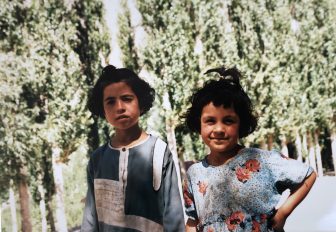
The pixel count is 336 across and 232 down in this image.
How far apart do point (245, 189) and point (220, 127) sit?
0.30 meters

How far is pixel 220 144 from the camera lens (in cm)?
177

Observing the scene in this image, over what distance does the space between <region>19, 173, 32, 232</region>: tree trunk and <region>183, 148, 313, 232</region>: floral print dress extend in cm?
156

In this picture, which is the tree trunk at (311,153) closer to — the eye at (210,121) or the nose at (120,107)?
the eye at (210,121)

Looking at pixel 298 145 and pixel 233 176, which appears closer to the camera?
pixel 233 176

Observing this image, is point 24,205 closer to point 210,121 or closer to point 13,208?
point 13,208

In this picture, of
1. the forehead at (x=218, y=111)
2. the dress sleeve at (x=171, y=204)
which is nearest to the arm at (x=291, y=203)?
the forehead at (x=218, y=111)

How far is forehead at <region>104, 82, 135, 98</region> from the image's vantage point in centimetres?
217

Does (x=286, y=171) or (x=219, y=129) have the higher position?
(x=219, y=129)

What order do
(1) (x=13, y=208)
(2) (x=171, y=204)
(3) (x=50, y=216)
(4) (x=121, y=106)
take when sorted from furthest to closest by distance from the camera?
(3) (x=50, y=216)
(1) (x=13, y=208)
(4) (x=121, y=106)
(2) (x=171, y=204)

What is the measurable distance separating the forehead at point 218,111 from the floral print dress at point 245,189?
189 millimetres

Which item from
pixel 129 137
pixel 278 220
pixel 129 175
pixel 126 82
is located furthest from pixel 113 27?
pixel 278 220

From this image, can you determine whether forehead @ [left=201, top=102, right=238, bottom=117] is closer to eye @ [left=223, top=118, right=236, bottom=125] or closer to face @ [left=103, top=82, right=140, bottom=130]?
eye @ [left=223, top=118, right=236, bottom=125]

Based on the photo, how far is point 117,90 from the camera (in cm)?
218

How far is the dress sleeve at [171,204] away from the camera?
2.02m
